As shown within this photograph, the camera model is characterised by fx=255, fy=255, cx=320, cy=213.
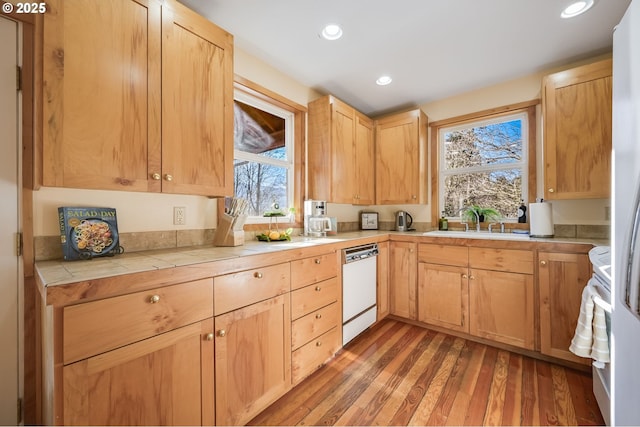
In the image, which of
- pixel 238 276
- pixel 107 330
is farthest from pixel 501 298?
pixel 107 330

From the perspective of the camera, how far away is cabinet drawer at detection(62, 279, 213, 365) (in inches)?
33.7

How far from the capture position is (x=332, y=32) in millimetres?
1886

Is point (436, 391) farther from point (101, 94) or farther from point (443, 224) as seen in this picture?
point (101, 94)

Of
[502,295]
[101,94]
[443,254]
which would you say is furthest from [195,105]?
[502,295]

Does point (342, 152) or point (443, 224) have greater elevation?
point (342, 152)

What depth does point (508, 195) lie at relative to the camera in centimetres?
271

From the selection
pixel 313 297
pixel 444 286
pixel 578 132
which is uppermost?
pixel 578 132

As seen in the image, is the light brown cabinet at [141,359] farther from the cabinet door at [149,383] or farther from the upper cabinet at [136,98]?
the upper cabinet at [136,98]

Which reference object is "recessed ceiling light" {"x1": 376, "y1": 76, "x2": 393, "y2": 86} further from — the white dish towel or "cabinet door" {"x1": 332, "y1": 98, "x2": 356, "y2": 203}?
the white dish towel

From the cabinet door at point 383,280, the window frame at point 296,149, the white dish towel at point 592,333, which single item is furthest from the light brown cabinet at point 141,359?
the white dish towel at point 592,333

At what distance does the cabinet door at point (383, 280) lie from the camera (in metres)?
2.61

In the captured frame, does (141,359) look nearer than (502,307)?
Yes

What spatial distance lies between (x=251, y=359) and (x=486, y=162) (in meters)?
3.00

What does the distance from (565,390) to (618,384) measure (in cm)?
106
